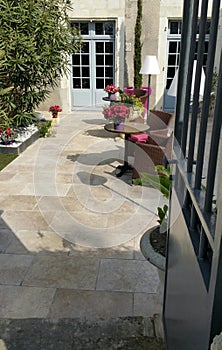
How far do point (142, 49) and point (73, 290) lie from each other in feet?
29.3

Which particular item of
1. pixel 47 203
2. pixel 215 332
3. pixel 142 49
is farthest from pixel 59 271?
pixel 142 49

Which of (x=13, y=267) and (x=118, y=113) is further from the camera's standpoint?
(x=118, y=113)

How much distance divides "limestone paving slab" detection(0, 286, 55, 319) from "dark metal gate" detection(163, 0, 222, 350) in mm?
1101

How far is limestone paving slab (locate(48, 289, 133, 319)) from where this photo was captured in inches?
102

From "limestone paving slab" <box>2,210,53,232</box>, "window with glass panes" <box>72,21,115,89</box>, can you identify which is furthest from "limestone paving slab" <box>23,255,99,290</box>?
"window with glass panes" <box>72,21,115,89</box>

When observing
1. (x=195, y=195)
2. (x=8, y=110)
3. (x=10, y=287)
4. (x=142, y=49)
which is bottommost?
(x=10, y=287)

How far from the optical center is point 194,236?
140 cm

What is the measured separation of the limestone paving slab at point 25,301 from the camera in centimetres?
262

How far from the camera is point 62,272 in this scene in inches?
123

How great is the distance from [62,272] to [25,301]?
46 centimetres

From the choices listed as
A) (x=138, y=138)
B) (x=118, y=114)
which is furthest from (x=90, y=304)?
(x=138, y=138)

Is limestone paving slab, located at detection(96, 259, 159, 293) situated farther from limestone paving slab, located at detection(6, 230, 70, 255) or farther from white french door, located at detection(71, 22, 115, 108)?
white french door, located at detection(71, 22, 115, 108)

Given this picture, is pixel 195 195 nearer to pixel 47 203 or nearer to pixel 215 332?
pixel 215 332

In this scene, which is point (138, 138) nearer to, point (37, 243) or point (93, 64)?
point (37, 243)
